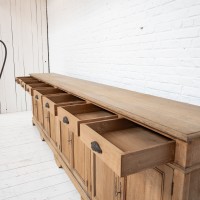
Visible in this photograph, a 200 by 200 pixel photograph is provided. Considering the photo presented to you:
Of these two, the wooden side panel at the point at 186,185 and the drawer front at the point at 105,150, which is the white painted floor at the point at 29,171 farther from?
the wooden side panel at the point at 186,185

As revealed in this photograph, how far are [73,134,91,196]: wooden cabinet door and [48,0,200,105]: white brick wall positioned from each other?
29.3 inches

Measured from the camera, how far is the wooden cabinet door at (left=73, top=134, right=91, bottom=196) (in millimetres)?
1699

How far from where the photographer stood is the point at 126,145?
113 centimetres

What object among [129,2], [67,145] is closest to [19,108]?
[67,145]

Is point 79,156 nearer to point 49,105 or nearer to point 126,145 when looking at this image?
point 49,105

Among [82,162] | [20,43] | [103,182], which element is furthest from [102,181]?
[20,43]

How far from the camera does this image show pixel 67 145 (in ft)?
7.03

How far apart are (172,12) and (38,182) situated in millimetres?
1963

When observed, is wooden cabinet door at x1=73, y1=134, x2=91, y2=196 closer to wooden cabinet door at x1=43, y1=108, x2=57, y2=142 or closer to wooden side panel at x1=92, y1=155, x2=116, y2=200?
wooden side panel at x1=92, y1=155, x2=116, y2=200

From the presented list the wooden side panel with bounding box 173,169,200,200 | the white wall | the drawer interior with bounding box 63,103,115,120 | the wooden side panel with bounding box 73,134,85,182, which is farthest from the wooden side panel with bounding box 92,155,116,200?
the white wall

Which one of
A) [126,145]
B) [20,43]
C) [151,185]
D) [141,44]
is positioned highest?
[20,43]

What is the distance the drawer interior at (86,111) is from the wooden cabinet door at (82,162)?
23 cm

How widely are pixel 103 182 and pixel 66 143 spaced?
2.58 ft

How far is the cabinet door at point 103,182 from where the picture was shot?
1.36 metres
